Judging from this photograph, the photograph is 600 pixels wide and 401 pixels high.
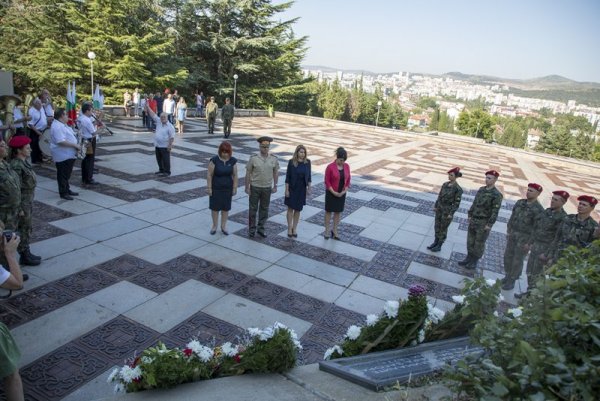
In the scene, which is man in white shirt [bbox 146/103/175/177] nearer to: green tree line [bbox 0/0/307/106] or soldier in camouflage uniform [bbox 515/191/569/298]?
soldier in camouflage uniform [bbox 515/191/569/298]

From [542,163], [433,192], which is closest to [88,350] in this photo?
[433,192]

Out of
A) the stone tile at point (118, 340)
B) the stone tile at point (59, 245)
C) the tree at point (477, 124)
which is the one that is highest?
the tree at point (477, 124)

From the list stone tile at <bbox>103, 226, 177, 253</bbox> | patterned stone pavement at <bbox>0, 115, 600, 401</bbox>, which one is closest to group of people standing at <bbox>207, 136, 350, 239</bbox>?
patterned stone pavement at <bbox>0, 115, 600, 401</bbox>

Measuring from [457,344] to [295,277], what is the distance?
3.02 metres

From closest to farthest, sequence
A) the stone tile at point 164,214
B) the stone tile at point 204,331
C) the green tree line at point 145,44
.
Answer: the stone tile at point 204,331 < the stone tile at point 164,214 < the green tree line at point 145,44

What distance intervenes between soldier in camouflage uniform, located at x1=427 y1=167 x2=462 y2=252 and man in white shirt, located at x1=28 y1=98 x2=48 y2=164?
9547 mm

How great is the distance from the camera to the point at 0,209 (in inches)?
184

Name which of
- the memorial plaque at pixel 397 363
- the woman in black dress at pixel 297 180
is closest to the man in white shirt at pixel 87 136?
the woman in black dress at pixel 297 180

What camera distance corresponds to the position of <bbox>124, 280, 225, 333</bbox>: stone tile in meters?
4.47

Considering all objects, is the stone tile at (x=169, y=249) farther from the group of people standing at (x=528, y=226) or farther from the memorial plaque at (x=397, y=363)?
the group of people standing at (x=528, y=226)

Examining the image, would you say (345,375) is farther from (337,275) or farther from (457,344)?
(337,275)

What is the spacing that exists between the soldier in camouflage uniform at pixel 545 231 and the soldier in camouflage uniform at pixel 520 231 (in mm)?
106

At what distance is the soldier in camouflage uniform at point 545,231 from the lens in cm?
576

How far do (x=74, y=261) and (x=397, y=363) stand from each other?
478 centimetres
